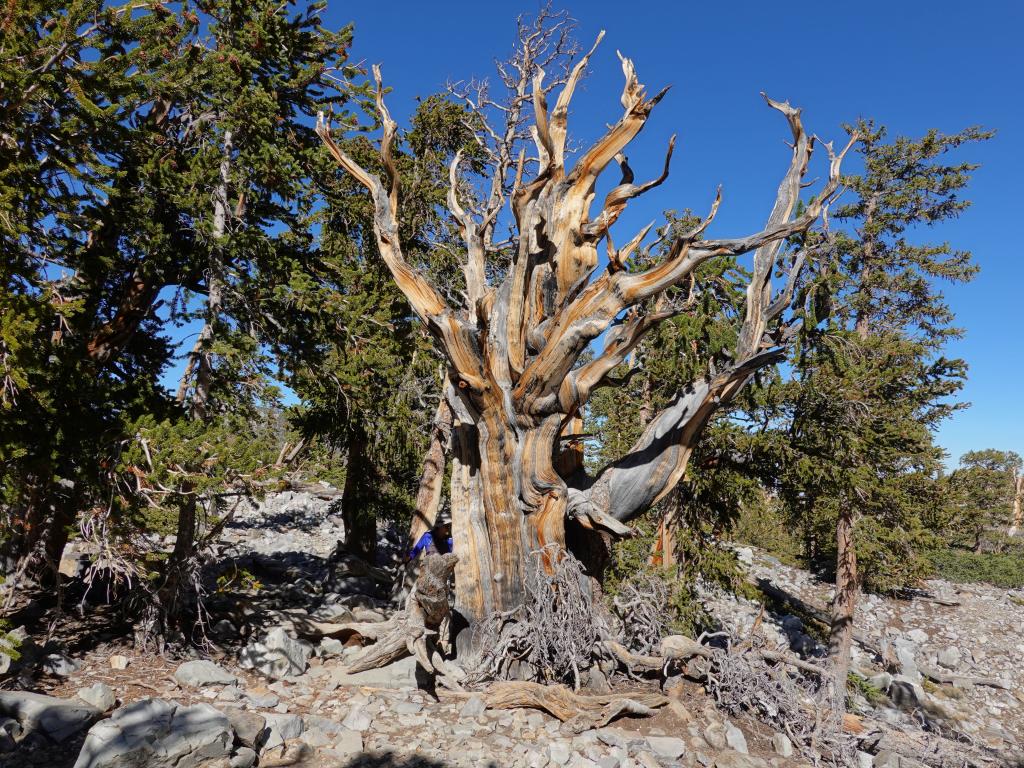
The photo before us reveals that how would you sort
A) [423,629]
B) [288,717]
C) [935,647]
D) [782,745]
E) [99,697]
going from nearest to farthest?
[288,717], [99,697], [782,745], [423,629], [935,647]

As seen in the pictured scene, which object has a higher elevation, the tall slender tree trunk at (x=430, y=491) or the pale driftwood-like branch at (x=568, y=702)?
the tall slender tree trunk at (x=430, y=491)

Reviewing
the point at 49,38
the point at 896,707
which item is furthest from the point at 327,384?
the point at 896,707

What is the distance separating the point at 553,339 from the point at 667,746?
322cm

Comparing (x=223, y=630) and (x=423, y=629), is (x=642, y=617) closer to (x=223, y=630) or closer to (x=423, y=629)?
(x=423, y=629)

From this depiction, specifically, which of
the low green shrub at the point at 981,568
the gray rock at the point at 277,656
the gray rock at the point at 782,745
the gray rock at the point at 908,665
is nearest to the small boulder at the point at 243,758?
the gray rock at the point at 277,656

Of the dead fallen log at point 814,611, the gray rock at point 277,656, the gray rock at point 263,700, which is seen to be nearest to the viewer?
the gray rock at point 263,700

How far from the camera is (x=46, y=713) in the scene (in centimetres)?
386

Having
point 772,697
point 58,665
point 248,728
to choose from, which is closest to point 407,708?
point 248,728

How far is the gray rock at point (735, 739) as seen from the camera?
178 inches

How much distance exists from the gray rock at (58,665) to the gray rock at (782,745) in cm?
571

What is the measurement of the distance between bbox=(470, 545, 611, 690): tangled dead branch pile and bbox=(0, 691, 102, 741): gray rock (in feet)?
9.39

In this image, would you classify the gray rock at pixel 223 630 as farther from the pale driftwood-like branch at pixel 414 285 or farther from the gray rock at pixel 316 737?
the pale driftwood-like branch at pixel 414 285

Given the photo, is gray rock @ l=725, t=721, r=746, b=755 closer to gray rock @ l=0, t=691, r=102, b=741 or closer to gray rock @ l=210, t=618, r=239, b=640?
gray rock @ l=0, t=691, r=102, b=741

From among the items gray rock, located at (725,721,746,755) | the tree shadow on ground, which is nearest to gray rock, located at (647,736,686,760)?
gray rock, located at (725,721,746,755)
